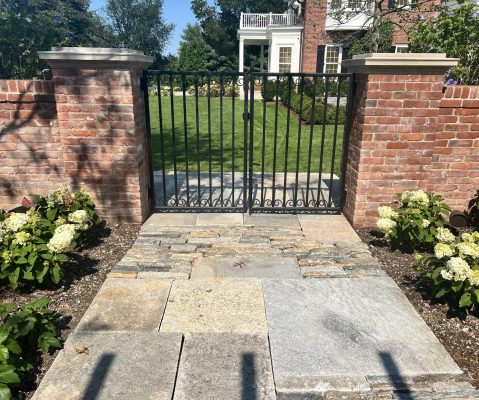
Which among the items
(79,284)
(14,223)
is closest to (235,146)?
(79,284)

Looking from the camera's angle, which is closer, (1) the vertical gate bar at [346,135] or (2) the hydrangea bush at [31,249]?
(2) the hydrangea bush at [31,249]

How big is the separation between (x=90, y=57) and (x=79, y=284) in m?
2.28

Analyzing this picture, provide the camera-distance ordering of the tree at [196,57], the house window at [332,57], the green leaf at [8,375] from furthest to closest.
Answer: the tree at [196,57]
the house window at [332,57]
the green leaf at [8,375]

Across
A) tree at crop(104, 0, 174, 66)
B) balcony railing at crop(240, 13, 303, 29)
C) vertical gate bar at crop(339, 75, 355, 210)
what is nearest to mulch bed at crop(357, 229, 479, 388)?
vertical gate bar at crop(339, 75, 355, 210)

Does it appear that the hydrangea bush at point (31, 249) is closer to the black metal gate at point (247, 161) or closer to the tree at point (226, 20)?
the black metal gate at point (247, 161)

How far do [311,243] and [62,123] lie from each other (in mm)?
3032

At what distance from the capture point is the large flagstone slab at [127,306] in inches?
112

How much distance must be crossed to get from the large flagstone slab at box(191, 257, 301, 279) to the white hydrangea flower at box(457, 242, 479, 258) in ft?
4.38

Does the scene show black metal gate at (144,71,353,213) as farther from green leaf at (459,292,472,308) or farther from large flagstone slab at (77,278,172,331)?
green leaf at (459,292,472,308)

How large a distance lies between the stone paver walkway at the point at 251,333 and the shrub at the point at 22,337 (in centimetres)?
15

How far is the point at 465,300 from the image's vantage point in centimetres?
280

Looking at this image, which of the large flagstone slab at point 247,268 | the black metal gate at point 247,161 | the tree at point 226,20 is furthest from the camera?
the tree at point 226,20

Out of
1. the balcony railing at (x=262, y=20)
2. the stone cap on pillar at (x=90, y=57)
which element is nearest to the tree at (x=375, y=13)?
the stone cap on pillar at (x=90, y=57)

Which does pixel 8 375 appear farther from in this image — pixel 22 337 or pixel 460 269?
Answer: pixel 460 269
